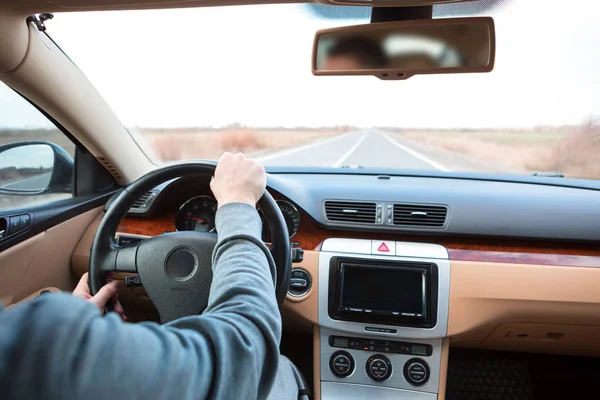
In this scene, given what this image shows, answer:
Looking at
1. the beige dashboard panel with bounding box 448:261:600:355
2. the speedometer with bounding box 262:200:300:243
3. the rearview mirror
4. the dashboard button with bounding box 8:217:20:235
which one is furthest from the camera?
the speedometer with bounding box 262:200:300:243

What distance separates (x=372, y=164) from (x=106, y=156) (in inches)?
66.6

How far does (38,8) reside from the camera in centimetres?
194

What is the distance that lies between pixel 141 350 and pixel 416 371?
2190 millimetres

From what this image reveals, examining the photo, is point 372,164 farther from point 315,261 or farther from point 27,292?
point 27,292

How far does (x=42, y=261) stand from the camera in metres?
2.45

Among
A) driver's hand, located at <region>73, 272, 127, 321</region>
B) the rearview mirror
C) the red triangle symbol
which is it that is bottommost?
driver's hand, located at <region>73, 272, 127, 321</region>

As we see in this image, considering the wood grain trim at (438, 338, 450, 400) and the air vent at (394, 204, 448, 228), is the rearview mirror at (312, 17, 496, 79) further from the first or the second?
the wood grain trim at (438, 338, 450, 400)

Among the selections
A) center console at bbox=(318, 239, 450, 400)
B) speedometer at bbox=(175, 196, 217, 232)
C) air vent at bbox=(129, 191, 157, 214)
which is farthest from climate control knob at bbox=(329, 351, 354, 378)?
air vent at bbox=(129, 191, 157, 214)

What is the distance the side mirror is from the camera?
243 centimetres

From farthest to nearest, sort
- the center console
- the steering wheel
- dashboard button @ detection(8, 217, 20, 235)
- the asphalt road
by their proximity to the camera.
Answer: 1. the asphalt road
2. the center console
3. dashboard button @ detection(8, 217, 20, 235)
4. the steering wheel

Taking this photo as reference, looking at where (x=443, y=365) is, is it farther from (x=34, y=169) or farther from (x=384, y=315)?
(x=34, y=169)

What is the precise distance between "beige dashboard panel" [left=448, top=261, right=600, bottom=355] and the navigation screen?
0.58 ft

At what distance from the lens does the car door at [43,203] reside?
227 centimetres

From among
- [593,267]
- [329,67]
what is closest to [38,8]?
[329,67]
